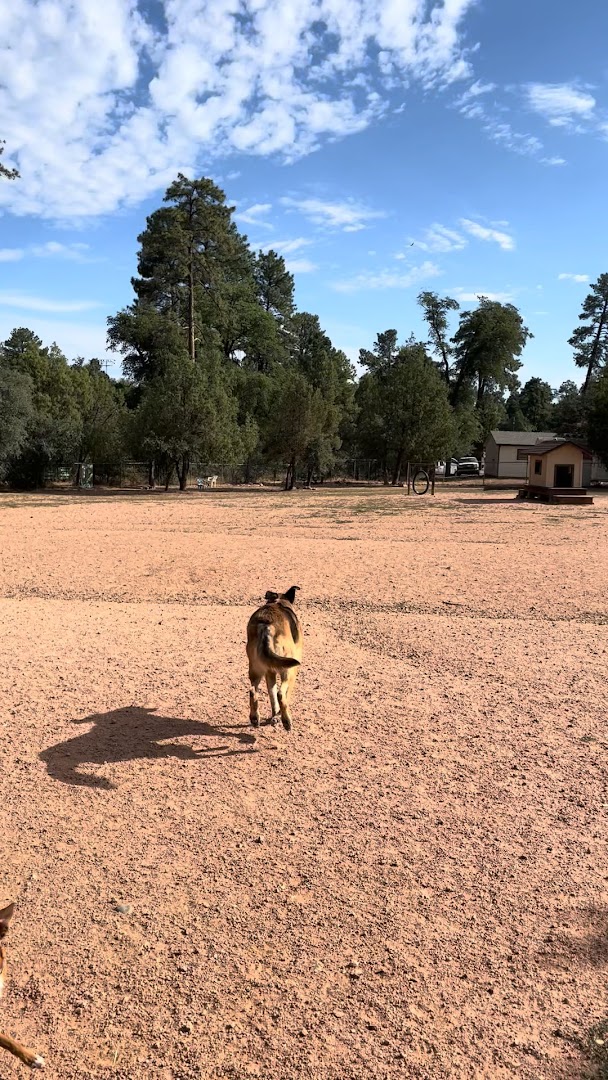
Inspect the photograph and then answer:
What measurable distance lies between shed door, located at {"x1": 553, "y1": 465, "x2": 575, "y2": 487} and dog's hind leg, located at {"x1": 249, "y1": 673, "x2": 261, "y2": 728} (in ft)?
134

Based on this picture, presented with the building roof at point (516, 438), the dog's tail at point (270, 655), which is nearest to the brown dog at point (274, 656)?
the dog's tail at point (270, 655)

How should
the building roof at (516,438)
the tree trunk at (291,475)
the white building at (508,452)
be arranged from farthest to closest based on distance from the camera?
the white building at (508,452)
the building roof at (516,438)
the tree trunk at (291,475)

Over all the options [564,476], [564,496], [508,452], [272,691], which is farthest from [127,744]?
[508,452]

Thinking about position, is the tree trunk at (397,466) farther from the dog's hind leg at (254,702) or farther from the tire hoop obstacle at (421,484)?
the dog's hind leg at (254,702)

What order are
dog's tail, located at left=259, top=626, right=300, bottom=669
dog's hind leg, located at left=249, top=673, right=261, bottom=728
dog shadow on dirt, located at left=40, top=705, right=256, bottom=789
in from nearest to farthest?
dog shadow on dirt, located at left=40, top=705, right=256, bottom=789
dog's tail, located at left=259, top=626, right=300, bottom=669
dog's hind leg, located at left=249, top=673, right=261, bottom=728

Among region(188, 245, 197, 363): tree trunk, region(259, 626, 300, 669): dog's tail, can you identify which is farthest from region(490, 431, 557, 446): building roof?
region(259, 626, 300, 669): dog's tail

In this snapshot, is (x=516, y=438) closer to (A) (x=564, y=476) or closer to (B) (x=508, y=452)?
(B) (x=508, y=452)

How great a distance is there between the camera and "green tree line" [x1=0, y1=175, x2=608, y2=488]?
46656mm

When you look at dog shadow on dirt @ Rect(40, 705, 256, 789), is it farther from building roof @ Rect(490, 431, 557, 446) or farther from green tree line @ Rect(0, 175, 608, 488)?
building roof @ Rect(490, 431, 557, 446)

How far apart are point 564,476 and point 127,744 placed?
139ft

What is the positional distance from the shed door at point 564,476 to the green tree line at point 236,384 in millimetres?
6991

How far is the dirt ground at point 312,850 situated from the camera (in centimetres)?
294

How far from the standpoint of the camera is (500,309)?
79.1 metres

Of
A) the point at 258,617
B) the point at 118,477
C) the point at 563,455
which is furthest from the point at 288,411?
the point at 258,617
